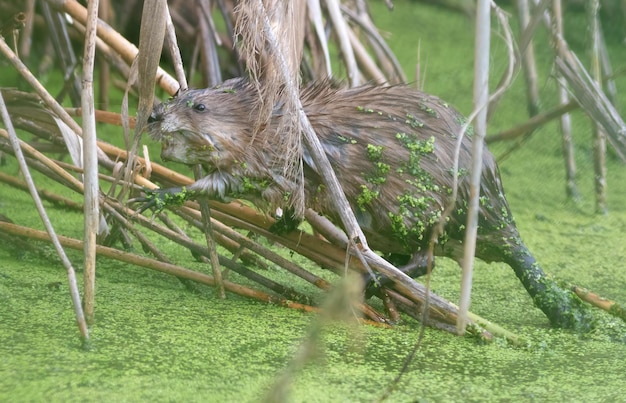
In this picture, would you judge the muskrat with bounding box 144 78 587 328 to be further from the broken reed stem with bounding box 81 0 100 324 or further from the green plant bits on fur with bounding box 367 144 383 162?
the broken reed stem with bounding box 81 0 100 324

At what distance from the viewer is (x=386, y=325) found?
218 cm

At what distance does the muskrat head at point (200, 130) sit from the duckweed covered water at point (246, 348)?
1.12 feet

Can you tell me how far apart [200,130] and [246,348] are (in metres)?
0.59

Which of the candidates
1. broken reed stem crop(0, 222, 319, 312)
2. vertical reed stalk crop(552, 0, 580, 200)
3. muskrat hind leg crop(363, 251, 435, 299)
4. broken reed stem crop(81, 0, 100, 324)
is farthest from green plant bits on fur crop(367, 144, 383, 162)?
vertical reed stalk crop(552, 0, 580, 200)

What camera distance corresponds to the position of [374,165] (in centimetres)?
221

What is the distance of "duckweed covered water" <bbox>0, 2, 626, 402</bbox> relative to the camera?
5.58 feet

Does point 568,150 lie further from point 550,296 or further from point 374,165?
point 374,165

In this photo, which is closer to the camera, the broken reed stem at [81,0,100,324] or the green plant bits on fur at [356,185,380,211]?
the broken reed stem at [81,0,100,324]

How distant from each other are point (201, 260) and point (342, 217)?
752mm

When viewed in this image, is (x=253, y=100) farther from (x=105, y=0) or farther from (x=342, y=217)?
(x=105, y=0)

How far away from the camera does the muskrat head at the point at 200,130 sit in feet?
7.39

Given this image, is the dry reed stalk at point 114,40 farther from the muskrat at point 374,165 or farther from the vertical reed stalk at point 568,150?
the vertical reed stalk at point 568,150

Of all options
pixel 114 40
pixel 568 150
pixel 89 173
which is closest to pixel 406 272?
pixel 89 173

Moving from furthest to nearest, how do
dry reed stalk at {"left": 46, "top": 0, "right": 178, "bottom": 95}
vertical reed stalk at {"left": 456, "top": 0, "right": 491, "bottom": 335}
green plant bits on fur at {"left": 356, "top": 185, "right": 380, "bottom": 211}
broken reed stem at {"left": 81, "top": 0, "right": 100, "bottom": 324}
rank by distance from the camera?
1. dry reed stalk at {"left": 46, "top": 0, "right": 178, "bottom": 95}
2. green plant bits on fur at {"left": 356, "top": 185, "right": 380, "bottom": 211}
3. broken reed stem at {"left": 81, "top": 0, "right": 100, "bottom": 324}
4. vertical reed stalk at {"left": 456, "top": 0, "right": 491, "bottom": 335}
